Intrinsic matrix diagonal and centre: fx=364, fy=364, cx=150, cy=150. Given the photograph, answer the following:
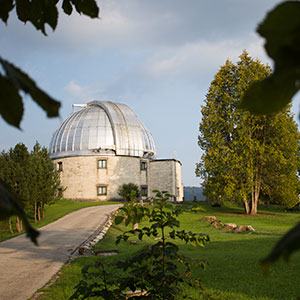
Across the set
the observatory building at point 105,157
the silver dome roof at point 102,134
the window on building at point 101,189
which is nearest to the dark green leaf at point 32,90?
the observatory building at point 105,157

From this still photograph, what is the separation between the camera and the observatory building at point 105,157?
129ft

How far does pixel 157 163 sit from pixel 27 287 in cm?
3535

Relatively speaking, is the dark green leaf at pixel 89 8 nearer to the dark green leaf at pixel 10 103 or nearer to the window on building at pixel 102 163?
the dark green leaf at pixel 10 103

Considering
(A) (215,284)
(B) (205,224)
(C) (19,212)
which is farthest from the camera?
(B) (205,224)

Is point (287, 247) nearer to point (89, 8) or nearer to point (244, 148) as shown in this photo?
point (89, 8)

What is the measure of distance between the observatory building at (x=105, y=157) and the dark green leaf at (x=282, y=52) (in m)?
38.8

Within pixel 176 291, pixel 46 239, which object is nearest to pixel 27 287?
pixel 176 291

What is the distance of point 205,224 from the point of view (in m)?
20.8

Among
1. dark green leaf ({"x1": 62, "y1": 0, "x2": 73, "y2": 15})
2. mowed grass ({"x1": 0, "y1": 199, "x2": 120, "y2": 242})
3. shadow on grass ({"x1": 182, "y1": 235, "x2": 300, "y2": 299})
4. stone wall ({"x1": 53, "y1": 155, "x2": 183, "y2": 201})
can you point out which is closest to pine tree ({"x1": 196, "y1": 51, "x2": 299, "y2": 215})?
mowed grass ({"x1": 0, "y1": 199, "x2": 120, "y2": 242})

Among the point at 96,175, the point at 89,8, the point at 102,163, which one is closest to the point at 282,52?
the point at 89,8

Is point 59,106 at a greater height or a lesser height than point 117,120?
lesser

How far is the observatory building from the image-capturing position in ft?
129

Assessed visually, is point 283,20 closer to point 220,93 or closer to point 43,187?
point 43,187

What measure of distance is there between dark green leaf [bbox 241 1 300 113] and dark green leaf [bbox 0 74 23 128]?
1.17 ft
